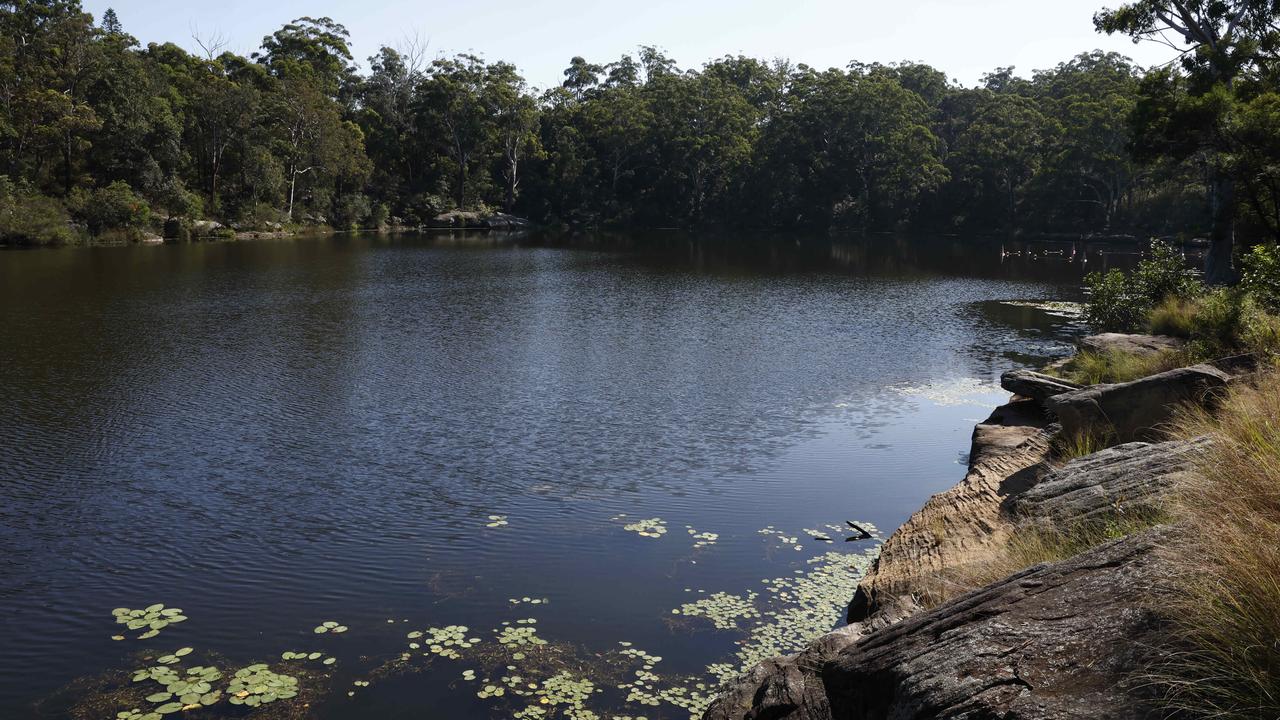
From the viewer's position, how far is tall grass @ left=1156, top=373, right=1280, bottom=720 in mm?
4227

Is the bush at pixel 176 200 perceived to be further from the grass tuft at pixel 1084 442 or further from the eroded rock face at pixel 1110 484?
the eroded rock face at pixel 1110 484

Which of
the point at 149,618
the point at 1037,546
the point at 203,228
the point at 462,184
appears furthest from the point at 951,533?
the point at 462,184

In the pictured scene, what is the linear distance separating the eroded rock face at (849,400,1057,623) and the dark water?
1.44 m

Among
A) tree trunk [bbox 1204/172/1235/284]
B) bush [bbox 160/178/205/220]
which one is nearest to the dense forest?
bush [bbox 160/178/205/220]

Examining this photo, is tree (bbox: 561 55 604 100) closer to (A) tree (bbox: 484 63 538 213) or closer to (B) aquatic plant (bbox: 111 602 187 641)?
(A) tree (bbox: 484 63 538 213)

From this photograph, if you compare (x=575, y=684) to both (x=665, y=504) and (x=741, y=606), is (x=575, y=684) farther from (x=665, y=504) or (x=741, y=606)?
(x=665, y=504)

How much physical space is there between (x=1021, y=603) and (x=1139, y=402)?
7955 mm

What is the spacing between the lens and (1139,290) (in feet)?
85.4

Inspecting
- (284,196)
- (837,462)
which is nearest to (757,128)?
(284,196)

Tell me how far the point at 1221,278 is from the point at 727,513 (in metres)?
27.0

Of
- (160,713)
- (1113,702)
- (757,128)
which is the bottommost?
(160,713)

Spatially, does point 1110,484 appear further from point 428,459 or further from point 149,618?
point 428,459

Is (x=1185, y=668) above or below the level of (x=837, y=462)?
above

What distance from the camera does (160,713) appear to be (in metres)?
8.11
